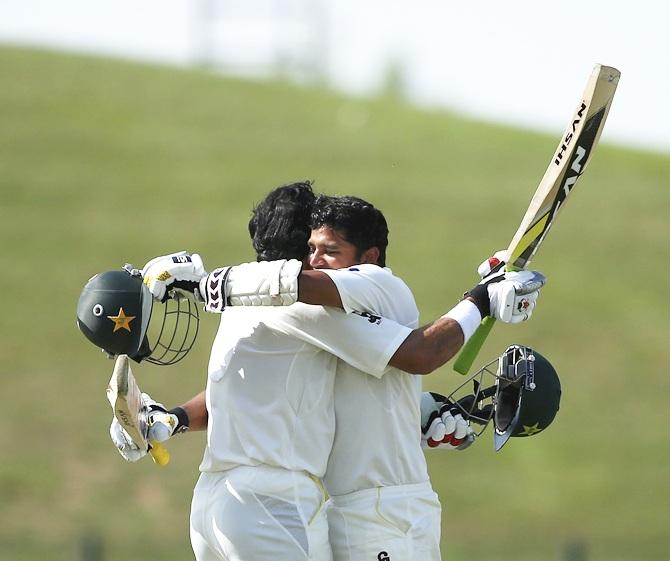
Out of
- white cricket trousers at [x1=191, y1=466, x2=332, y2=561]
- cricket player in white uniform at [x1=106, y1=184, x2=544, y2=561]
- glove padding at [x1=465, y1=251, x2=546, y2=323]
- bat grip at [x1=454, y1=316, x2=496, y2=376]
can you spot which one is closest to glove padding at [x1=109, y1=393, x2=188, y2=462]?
cricket player in white uniform at [x1=106, y1=184, x2=544, y2=561]

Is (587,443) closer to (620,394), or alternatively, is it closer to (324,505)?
(620,394)

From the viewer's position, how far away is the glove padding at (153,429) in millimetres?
4641

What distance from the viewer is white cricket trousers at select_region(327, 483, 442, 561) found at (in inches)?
173

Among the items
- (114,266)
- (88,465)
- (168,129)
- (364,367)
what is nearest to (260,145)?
(168,129)

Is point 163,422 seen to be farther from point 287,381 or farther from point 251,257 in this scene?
point 251,257

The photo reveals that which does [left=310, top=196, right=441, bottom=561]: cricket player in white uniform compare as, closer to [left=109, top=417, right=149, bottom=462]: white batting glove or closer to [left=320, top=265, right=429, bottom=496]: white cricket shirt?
[left=320, top=265, right=429, bottom=496]: white cricket shirt

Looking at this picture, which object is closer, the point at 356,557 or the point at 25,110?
the point at 356,557

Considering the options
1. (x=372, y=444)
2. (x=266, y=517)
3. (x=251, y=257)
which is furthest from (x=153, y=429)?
(x=251, y=257)

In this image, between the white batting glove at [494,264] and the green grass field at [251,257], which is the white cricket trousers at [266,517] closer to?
the white batting glove at [494,264]

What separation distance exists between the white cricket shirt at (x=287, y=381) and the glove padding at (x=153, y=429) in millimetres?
268

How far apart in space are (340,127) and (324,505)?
28257 mm

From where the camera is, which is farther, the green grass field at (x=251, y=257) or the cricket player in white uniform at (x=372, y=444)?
the green grass field at (x=251, y=257)

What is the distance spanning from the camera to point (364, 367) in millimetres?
4398

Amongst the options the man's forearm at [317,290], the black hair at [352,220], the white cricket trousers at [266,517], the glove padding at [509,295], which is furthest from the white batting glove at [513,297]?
the white cricket trousers at [266,517]
